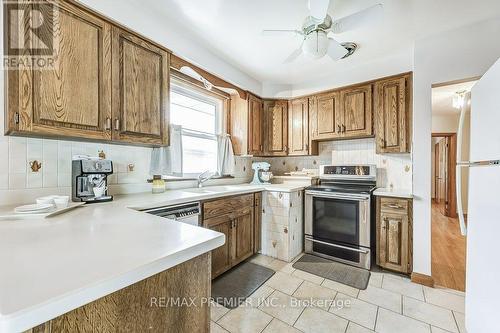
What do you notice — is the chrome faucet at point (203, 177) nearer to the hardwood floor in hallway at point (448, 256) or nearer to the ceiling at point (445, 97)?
the hardwood floor in hallway at point (448, 256)

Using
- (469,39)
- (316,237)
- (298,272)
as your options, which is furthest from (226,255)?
(469,39)

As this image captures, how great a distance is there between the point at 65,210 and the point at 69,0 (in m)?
1.32

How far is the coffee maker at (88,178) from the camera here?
1.45 m

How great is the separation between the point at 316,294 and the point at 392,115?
213 centimetres

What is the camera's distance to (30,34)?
1181 mm

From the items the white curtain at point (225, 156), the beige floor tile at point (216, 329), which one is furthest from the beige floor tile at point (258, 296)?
the white curtain at point (225, 156)

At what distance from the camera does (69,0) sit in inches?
52.5

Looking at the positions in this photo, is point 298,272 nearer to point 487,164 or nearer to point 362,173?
point 362,173

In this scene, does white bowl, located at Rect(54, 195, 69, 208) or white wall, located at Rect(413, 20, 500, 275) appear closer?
white bowl, located at Rect(54, 195, 69, 208)

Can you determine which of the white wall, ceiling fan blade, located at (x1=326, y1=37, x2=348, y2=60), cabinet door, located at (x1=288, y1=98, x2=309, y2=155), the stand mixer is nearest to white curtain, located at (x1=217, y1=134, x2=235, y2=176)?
the stand mixer

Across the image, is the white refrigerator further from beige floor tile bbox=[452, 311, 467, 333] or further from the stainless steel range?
the stainless steel range

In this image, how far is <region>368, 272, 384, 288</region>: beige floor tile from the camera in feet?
6.68

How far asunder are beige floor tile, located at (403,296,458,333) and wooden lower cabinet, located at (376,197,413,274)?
1.47ft

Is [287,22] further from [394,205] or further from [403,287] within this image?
[403,287]
